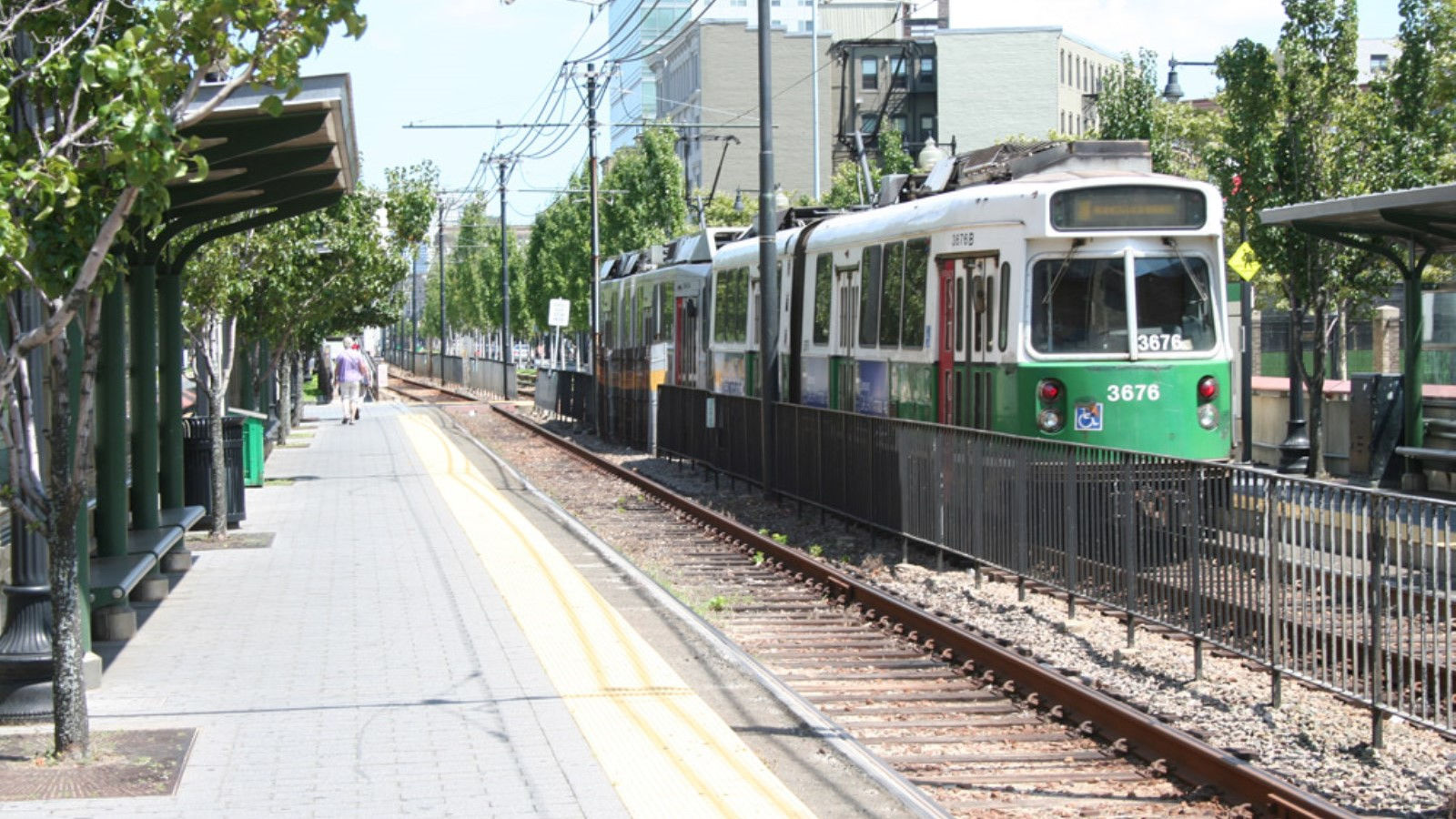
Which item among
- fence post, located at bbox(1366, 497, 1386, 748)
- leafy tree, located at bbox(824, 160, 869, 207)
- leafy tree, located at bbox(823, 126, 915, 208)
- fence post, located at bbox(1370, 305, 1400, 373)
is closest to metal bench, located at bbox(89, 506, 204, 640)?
fence post, located at bbox(1366, 497, 1386, 748)

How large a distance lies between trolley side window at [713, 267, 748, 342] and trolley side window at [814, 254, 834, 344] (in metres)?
3.34

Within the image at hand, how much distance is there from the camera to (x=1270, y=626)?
918 centimetres

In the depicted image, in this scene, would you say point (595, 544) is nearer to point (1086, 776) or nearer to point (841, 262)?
point (841, 262)

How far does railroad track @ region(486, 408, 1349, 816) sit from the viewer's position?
25.1 ft

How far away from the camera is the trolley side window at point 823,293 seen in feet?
66.9

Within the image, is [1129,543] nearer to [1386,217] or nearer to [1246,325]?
[1386,217]

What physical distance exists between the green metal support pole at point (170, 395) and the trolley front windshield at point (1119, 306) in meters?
7.37

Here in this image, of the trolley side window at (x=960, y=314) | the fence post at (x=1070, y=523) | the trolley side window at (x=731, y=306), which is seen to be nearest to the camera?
the fence post at (x=1070, y=523)

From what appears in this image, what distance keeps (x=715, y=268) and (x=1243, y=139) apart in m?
7.98

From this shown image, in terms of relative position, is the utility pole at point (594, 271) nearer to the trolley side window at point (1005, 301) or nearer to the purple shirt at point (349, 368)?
the purple shirt at point (349, 368)

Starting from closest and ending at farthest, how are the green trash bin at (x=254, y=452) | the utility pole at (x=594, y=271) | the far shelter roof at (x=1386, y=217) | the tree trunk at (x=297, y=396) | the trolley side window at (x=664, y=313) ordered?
the far shelter roof at (x=1386, y=217) → the green trash bin at (x=254, y=452) → the trolley side window at (x=664, y=313) → the utility pole at (x=594, y=271) → the tree trunk at (x=297, y=396)

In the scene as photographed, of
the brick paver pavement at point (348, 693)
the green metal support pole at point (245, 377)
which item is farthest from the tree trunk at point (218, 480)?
the green metal support pole at point (245, 377)

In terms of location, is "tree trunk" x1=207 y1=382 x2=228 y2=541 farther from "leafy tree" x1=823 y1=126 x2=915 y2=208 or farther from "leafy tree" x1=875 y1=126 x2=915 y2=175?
"leafy tree" x1=875 y1=126 x2=915 y2=175

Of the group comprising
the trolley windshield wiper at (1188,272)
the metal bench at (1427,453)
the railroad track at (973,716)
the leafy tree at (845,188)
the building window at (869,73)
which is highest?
the building window at (869,73)
